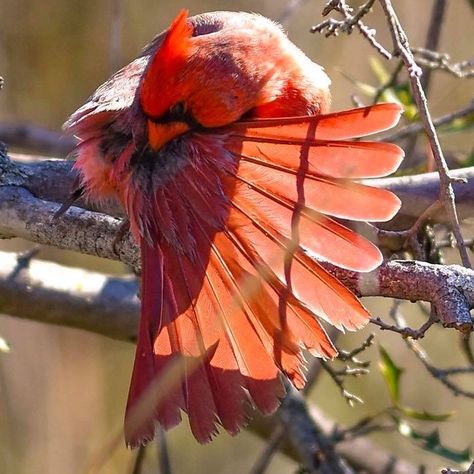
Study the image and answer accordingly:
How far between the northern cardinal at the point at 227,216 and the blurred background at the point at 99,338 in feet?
8.16

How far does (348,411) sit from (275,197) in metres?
3.24

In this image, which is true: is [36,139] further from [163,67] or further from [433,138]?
[433,138]

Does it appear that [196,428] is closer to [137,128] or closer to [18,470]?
[137,128]

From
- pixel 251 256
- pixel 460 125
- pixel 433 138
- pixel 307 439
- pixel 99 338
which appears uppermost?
pixel 433 138

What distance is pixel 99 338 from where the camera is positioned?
5441 millimetres

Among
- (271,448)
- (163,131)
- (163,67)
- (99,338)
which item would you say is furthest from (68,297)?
(99,338)

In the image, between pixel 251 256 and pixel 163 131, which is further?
pixel 163 131

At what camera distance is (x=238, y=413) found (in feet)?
6.85

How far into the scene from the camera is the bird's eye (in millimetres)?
2384

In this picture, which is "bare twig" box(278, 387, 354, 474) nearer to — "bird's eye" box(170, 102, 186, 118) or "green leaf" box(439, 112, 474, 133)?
"green leaf" box(439, 112, 474, 133)

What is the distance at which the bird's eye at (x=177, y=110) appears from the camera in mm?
2384

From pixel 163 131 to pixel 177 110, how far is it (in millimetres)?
62

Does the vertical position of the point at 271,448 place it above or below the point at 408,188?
below

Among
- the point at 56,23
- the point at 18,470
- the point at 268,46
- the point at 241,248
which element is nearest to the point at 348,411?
the point at 18,470
